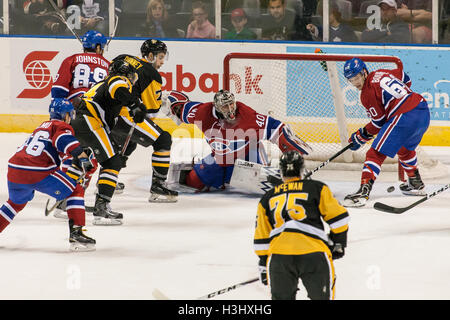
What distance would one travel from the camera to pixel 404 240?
4.75m

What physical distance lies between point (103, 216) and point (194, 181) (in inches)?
51.6

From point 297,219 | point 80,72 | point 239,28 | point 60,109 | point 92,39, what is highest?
point 239,28

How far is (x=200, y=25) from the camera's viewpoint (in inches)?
346

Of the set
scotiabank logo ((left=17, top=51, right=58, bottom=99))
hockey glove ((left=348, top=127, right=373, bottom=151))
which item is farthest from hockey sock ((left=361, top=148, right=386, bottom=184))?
scotiabank logo ((left=17, top=51, right=58, bottom=99))

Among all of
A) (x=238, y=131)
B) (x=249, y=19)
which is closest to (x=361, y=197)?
(x=238, y=131)

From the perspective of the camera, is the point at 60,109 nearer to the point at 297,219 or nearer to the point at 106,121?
the point at 106,121

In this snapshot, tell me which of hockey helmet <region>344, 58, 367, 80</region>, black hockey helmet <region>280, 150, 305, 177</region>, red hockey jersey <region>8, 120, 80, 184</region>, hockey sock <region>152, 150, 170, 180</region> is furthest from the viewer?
hockey sock <region>152, 150, 170, 180</region>

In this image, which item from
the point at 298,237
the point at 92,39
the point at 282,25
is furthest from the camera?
the point at 282,25

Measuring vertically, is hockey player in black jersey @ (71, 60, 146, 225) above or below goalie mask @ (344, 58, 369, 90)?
below

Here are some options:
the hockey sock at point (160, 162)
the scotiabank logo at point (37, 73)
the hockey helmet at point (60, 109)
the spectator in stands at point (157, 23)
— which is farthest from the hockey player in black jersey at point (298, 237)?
the scotiabank logo at point (37, 73)

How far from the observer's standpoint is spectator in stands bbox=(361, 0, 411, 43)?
8.56 metres

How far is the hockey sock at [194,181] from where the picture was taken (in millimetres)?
6363

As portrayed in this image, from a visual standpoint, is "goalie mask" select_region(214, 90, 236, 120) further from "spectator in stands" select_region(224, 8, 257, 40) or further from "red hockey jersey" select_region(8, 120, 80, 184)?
"spectator in stands" select_region(224, 8, 257, 40)

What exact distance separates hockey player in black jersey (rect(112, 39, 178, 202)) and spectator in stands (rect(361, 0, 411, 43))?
10.9ft
